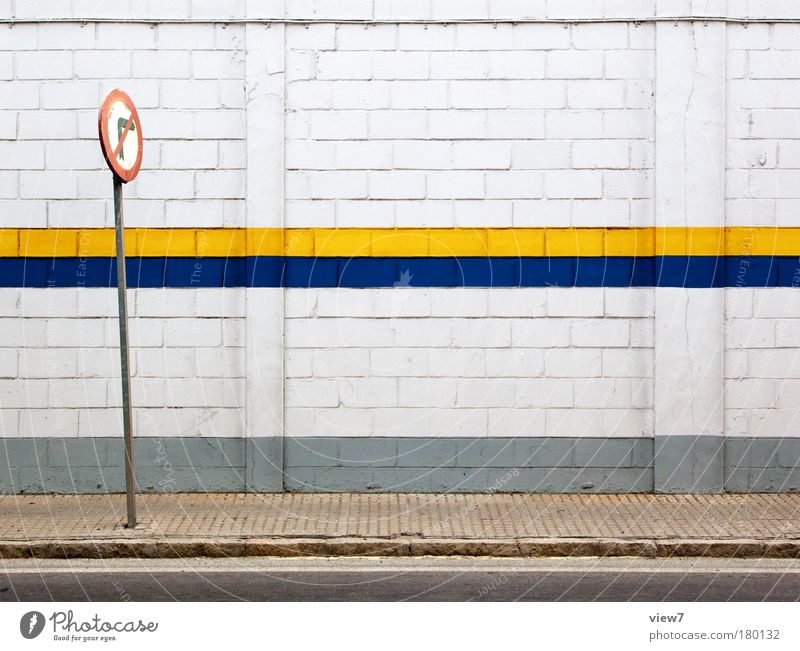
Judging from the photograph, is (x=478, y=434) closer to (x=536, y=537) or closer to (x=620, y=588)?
(x=536, y=537)

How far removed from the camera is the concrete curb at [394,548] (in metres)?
7.41

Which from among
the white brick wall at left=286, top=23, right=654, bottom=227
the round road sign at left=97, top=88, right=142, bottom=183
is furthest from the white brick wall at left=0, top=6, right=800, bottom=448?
the round road sign at left=97, top=88, right=142, bottom=183

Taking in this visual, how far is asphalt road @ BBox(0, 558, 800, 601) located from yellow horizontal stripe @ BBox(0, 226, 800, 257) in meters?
3.00

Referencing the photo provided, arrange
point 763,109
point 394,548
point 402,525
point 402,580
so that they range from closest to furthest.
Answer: point 402,580
point 394,548
point 402,525
point 763,109

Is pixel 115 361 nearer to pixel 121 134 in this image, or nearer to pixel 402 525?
pixel 121 134

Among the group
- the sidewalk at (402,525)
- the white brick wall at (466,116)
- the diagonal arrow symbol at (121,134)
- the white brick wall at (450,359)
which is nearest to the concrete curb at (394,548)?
the sidewalk at (402,525)

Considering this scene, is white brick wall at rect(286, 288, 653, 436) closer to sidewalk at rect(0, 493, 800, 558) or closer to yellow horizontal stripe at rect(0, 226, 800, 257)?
yellow horizontal stripe at rect(0, 226, 800, 257)

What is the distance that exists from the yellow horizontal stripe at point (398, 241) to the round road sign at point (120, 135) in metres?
1.32

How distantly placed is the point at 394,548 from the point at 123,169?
3.43 metres

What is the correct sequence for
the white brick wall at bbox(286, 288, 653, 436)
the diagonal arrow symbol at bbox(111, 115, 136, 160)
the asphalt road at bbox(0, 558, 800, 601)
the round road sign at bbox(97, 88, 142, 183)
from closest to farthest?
the asphalt road at bbox(0, 558, 800, 601) → the round road sign at bbox(97, 88, 142, 183) → the diagonal arrow symbol at bbox(111, 115, 136, 160) → the white brick wall at bbox(286, 288, 653, 436)

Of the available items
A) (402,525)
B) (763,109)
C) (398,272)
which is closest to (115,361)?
(398,272)

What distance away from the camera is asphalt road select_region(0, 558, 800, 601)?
6457 mm

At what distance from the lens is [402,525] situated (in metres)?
7.98

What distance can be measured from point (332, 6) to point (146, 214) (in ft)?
8.12
